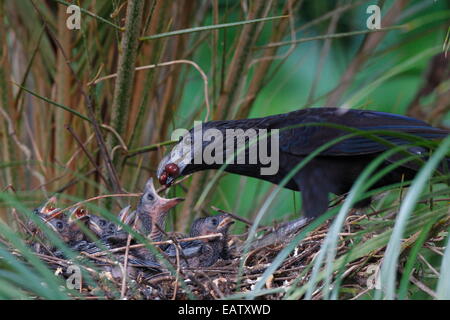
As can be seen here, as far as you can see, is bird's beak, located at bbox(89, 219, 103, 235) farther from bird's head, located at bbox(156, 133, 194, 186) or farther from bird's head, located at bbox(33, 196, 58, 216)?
bird's head, located at bbox(156, 133, 194, 186)

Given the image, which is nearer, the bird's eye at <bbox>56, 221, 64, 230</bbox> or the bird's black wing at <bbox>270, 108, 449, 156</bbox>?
the bird's black wing at <bbox>270, 108, 449, 156</bbox>

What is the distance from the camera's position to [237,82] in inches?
185

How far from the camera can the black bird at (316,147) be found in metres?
3.79

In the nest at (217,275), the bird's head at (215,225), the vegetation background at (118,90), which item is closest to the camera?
the nest at (217,275)

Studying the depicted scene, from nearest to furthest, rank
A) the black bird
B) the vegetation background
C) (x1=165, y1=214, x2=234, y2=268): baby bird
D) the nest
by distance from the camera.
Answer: the nest → the black bird → (x1=165, y1=214, x2=234, y2=268): baby bird → the vegetation background

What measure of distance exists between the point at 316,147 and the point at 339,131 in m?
0.15

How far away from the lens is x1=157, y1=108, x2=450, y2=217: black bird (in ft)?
12.4

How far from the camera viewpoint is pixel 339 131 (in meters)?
3.98

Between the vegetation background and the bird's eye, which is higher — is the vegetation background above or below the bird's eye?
above

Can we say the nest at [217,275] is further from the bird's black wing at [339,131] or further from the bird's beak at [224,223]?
the bird's black wing at [339,131]

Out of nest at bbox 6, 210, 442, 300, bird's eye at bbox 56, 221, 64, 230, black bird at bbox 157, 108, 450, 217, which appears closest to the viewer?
nest at bbox 6, 210, 442, 300

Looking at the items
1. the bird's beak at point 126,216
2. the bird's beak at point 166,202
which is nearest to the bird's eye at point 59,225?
the bird's beak at point 126,216

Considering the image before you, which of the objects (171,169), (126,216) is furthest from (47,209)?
(171,169)

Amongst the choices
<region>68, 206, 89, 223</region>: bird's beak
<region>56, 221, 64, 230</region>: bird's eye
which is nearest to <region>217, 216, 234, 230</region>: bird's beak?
<region>68, 206, 89, 223</region>: bird's beak
